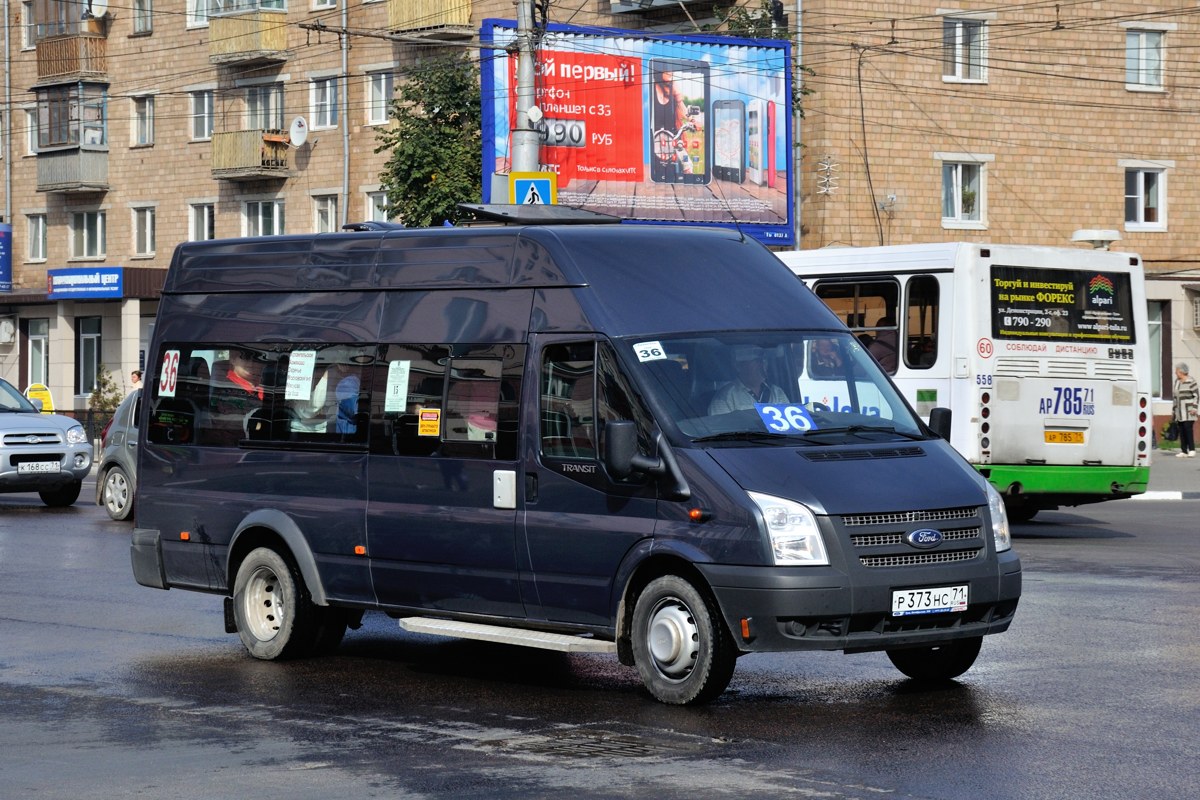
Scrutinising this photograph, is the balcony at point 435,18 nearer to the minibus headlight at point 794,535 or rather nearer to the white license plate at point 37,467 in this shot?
the white license plate at point 37,467

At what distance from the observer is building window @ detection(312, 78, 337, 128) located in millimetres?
52125

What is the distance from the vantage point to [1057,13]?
43250 millimetres

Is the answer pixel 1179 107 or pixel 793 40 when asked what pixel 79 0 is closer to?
pixel 793 40

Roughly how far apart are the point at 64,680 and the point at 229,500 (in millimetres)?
1579

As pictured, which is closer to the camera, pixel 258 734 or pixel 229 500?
pixel 258 734

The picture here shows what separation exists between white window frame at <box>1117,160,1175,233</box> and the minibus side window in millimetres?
25113

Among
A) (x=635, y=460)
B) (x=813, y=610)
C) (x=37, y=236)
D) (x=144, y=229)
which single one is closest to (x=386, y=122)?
(x=144, y=229)

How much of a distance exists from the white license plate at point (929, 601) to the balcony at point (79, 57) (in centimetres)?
5336

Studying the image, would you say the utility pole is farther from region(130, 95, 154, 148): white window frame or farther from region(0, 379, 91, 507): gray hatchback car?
region(130, 95, 154, 148): white window frame

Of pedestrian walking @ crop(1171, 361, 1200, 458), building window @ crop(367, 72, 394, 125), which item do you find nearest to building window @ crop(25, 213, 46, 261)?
building window @ crop(367, 72, 394, 125)

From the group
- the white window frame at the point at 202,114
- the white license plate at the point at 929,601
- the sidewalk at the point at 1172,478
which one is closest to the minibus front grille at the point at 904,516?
the white license plate at the point at 929,601

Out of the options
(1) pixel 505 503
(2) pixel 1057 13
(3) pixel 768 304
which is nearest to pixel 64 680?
(1) pixel 505 503

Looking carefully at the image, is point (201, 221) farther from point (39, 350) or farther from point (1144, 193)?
point (1144, 193)

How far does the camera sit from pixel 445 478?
415 inches
